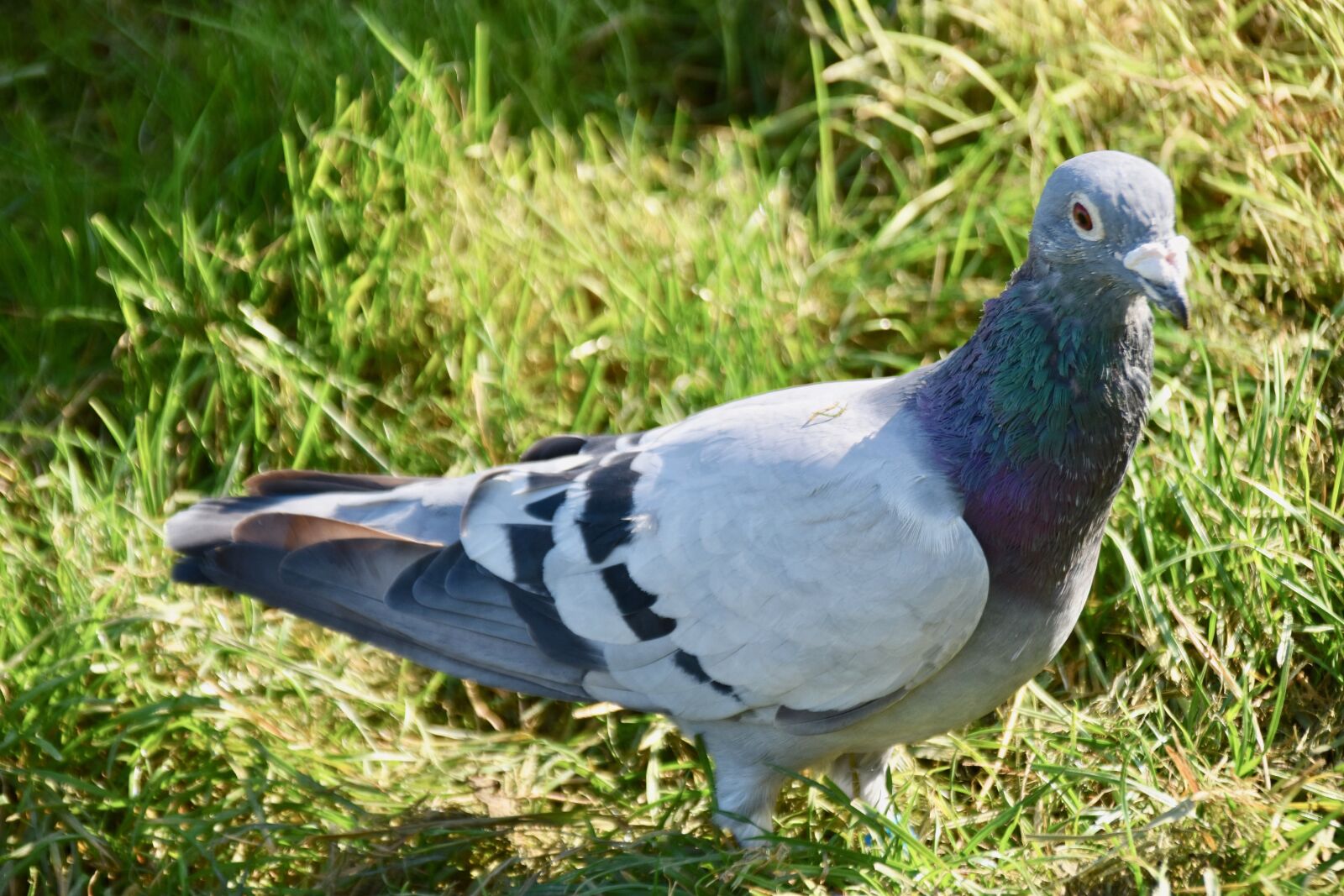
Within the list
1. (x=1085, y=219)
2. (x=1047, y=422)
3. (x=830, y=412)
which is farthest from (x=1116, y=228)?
(x=830, y=412)

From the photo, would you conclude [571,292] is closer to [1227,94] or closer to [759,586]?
[759,586]

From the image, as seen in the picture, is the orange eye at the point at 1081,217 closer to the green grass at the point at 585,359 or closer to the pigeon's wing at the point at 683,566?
the pigeon's wing at the point at 683,566

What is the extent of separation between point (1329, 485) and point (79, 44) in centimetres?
487

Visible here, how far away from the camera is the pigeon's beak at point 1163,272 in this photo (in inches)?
102

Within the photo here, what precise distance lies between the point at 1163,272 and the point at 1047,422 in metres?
0.43

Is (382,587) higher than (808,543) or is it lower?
lower

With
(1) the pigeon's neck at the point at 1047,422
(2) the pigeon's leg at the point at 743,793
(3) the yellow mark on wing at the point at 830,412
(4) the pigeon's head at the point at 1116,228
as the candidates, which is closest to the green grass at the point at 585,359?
(2) the pigeon's leg at the point at 743,793

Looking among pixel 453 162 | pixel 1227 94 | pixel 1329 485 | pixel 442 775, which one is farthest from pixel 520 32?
pixel 1329 485

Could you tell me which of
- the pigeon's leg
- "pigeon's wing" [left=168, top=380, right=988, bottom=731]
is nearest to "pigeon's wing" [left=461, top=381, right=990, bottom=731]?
"pigeon's wing" [left=168, top=380, right=988, bottom=731]

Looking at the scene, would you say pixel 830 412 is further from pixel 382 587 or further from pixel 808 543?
pixel 382 587

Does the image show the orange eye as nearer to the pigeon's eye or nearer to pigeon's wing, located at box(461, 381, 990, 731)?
the pigeon's eye

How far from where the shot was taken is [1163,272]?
8.60ft

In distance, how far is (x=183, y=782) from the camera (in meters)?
3.60

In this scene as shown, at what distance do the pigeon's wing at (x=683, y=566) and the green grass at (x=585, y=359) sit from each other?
434 mm
